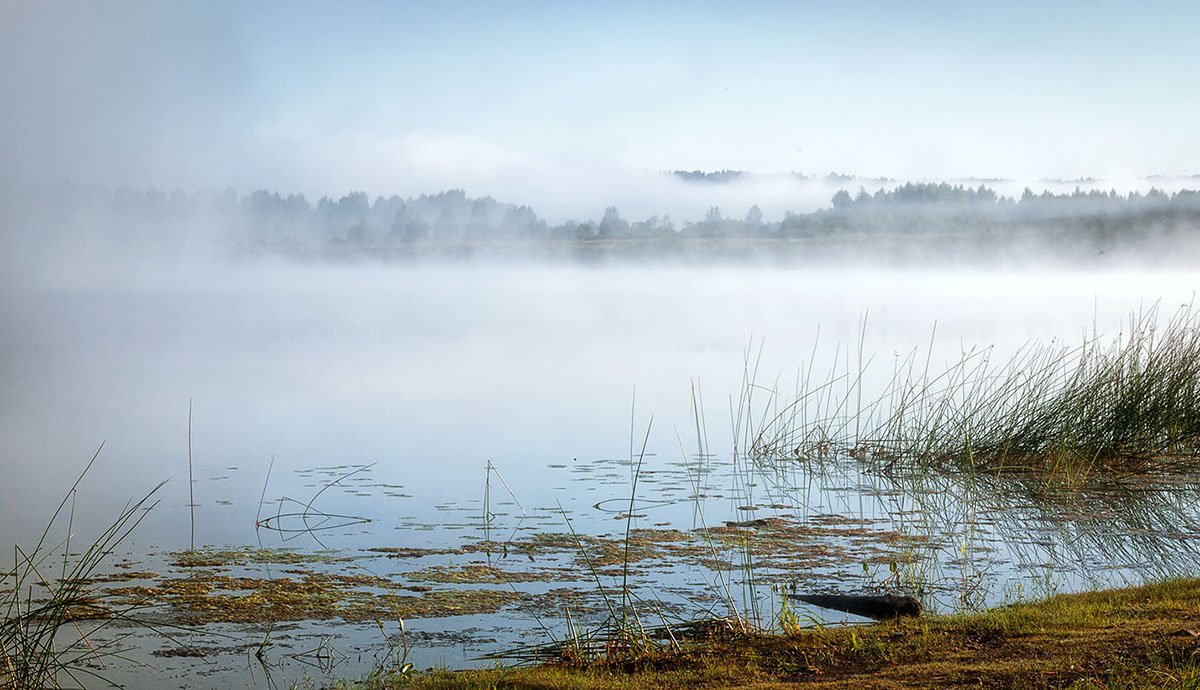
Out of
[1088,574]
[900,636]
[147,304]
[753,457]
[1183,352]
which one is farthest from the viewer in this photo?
[147,304]

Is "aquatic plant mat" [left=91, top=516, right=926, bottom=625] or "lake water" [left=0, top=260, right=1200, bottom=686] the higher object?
"aquatic plant mat" [left=91, top=516, right=926, bottom=625]

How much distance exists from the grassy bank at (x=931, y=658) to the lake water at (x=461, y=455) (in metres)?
0.52

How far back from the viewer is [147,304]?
32094mm

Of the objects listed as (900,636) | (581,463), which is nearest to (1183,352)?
(581,463)

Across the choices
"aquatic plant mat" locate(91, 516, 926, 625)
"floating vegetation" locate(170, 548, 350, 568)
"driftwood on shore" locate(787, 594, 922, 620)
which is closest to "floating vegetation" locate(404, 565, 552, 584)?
"aquatic plant mat" locate(91, 516, 926, 625)

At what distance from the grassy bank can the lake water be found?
1.70ft

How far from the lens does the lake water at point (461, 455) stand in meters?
4.63

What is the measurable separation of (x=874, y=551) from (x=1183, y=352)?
3606mm

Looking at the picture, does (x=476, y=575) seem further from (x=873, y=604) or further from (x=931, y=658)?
(x=931, y=658)

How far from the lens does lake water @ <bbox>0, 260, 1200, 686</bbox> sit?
4.63 m

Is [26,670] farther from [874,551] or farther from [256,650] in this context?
[874,551]

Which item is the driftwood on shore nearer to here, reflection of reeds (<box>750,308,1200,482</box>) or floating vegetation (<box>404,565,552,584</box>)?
floating vegetation (<box>404,565,552,584</box>)

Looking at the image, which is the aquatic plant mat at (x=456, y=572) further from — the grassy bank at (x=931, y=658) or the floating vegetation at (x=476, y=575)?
the grassy bank at (x=931, y=658)

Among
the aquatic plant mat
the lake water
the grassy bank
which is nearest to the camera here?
the grassy bank
